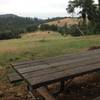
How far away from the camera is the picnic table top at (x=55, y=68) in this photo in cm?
306

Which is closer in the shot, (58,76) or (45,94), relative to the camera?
(58,76)

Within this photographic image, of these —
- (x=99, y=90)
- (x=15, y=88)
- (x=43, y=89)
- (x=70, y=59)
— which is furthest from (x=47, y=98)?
(x=15, y=88)

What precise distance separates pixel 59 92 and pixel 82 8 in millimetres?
30363

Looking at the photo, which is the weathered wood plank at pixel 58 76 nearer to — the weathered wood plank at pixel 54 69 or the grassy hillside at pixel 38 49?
the weathered wood plank at pixel 54 69

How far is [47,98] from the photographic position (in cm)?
350

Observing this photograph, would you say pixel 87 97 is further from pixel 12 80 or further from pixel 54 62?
pixel 12 80

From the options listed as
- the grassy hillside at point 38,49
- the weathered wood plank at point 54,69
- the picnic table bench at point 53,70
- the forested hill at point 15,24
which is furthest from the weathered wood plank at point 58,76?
the forested hill at point 15,24

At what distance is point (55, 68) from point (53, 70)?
13 centimetres

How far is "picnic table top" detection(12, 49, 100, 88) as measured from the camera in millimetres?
3057

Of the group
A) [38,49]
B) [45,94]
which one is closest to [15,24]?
[38,49]

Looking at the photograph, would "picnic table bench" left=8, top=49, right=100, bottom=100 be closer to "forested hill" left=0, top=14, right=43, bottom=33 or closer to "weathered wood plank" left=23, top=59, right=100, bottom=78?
"weathered wood plank" left=23, top=59, right=100, bottom=78

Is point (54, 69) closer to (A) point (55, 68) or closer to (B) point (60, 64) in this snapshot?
(A) point (55, 68)

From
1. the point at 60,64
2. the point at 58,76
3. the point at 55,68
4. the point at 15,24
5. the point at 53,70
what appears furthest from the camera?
the point at 15,24

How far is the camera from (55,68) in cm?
357
